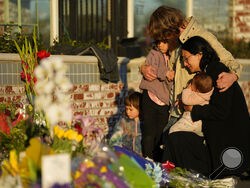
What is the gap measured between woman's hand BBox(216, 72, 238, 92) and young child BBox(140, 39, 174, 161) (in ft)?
2.62

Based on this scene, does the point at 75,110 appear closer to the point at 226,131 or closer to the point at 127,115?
the point at 127,115

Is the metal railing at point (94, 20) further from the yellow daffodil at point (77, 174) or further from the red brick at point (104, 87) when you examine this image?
the yellow daffodil at point (77, 174)

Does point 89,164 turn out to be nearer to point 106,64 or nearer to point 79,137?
point 79,137

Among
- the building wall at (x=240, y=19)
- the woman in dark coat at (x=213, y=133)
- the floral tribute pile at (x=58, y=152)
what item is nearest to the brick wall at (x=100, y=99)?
the woman in dark coat at (x=213, y=133)

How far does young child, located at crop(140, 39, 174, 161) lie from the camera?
459cm

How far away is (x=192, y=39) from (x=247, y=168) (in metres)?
1.20

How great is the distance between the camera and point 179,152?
3949mm

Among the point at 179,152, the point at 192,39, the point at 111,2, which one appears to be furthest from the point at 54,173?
the point at 111,2

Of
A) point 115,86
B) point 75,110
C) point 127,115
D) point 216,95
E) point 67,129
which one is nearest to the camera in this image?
point 67,129

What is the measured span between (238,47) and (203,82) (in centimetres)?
608

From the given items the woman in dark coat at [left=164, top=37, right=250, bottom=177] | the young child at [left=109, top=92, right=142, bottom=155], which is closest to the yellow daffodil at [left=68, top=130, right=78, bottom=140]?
the woman in dark coat at [left=164, top=37, right=250, bottom=177]

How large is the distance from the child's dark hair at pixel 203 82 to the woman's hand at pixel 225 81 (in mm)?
88

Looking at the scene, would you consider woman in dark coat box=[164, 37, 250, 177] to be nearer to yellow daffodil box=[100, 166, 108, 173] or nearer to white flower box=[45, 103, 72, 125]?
yellow daffodil box=[100, 166, 108, 173]

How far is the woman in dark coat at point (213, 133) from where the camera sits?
3.90 metres
